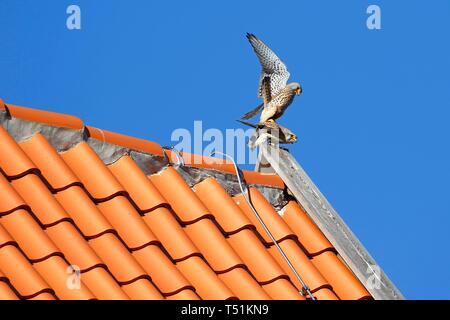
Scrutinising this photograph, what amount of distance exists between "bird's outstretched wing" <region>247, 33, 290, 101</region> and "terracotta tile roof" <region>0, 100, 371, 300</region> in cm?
90

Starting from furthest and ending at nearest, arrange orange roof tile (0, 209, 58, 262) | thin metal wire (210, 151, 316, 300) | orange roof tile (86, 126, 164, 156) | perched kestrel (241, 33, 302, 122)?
perched kestrel (241, 33, 302, 122), orange roof tile (86, 126, 164, 156), thin metal wire (210, 151, 316, 300), orange roof tile (0, 209, 58, 262)

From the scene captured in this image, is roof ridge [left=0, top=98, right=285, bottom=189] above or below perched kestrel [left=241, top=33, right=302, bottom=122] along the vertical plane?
below

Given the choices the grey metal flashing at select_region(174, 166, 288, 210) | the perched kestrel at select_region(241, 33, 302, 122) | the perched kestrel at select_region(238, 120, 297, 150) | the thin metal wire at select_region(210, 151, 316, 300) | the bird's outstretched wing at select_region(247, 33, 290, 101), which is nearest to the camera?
the thin metal wire at select_region(210, 151, 316, 300)

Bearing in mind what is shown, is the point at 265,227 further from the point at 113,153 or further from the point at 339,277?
the point at 113,153

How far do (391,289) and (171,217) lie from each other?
1.59 metres

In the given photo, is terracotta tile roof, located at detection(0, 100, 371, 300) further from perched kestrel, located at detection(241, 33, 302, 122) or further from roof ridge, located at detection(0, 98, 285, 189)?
perched kestrel, located at detection(241, 33, 302, 122)

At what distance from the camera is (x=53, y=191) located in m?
8.99

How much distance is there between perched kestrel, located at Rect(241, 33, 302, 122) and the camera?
35.3 ft

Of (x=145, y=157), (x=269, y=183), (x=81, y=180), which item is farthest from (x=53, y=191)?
(x=269, y=183)

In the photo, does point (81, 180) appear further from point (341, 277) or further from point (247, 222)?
point (341, 277)

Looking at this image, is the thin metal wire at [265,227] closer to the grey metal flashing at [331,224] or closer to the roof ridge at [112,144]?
the roof ridge at [112,144]

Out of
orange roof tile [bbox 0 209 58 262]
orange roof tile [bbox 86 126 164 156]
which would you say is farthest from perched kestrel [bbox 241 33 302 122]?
orange roof tile [bbox 0 209 58 262]

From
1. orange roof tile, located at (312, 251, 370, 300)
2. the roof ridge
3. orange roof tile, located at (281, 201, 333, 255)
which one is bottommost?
orange roof tile, located at (312, 251, 370, 300)

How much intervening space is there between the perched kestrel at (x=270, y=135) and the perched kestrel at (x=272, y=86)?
278mm
